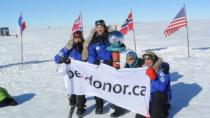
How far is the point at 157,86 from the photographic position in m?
6.81

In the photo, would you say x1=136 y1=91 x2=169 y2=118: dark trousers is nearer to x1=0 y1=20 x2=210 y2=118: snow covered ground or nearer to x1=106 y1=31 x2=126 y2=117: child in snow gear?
x1=0 y1=20 x2=210 y2=118: snow covered ground

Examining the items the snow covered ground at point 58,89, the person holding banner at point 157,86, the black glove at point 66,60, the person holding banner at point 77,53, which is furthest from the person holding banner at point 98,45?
the snow covered ground at point 58,89

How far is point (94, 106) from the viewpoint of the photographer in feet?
27.2

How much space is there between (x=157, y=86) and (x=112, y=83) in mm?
841

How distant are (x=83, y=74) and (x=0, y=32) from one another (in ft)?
127

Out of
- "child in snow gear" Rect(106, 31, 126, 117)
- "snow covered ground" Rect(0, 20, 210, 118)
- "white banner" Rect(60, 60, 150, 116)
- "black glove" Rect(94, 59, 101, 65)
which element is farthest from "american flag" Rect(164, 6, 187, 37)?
"white banner" Rect(60, 60, 150, 116)

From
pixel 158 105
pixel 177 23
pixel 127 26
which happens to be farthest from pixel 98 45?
pixel 127 26

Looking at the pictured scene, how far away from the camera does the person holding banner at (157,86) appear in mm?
6746

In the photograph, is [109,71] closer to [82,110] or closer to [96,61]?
[96,61]

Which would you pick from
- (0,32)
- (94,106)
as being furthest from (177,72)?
(0,32)

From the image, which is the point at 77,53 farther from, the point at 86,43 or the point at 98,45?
the point at 98,45

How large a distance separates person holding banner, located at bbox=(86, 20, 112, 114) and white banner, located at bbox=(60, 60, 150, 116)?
0.30 m

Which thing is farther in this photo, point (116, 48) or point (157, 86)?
point (116, 48)

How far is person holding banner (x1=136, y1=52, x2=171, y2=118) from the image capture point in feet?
22.1
